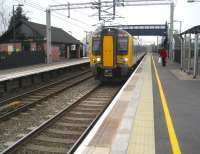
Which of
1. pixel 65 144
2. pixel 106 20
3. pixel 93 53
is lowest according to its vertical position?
pixel 65 144

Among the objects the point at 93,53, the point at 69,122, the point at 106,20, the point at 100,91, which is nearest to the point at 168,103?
the point at 69,122

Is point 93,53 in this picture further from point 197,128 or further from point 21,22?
point 21,22

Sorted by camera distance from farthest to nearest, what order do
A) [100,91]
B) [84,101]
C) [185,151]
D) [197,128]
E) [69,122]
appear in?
[100,91] → [84,101] → [69,122] → [197,128] → [185,151]

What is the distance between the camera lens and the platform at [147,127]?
542 cm

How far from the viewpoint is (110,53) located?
16562 millimetres

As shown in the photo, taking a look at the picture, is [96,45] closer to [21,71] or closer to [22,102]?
[22,102]

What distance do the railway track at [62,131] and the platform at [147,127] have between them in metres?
0.75

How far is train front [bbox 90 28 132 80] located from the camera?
54.5 ft

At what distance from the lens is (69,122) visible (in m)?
9.12

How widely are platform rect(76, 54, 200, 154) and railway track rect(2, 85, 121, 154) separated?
0.75 meters

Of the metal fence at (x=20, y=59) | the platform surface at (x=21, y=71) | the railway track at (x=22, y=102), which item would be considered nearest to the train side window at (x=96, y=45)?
the railway track at (x=22, y=102)

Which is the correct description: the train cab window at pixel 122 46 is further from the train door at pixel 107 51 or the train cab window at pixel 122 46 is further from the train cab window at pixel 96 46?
the train cab window at pixel 96 46

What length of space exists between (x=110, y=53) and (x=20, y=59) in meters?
15.6

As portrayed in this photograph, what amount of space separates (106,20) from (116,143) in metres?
21.6
